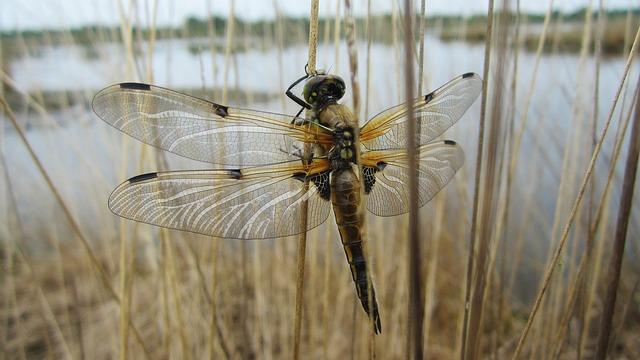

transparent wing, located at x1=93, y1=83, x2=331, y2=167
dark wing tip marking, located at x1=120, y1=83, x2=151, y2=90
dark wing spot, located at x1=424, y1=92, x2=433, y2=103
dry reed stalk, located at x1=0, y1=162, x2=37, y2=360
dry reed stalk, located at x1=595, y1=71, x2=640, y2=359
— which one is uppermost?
dark wing tip marking, located at x1=120, y1=83, x2=151, y2=90

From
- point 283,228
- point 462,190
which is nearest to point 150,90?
point 283,228

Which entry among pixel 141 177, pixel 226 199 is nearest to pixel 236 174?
pixel 226 199

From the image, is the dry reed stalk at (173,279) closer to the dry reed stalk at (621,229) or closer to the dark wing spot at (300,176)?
the dark wing spot at (300,176)

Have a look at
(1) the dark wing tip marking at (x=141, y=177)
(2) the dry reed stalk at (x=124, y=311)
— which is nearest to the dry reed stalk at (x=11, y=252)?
(2) the dry reed stalk at (x=124, y=311)

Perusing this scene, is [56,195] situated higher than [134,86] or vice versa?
[134,86]

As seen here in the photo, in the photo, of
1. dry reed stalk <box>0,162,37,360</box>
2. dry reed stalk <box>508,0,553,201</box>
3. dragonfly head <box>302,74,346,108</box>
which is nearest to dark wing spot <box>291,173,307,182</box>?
dragonfly head <box>302,74,346,108</box>

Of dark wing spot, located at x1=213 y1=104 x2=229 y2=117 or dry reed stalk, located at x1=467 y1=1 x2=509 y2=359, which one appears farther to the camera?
dark wing spot, located at x1=213 y1=104 x2=229 y2=117

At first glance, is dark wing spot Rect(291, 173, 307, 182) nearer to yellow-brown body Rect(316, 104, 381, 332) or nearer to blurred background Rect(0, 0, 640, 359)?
yellow-brown body Rect(316, 104, 381, 332)

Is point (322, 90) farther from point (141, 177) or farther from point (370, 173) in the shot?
point (141, 177)
